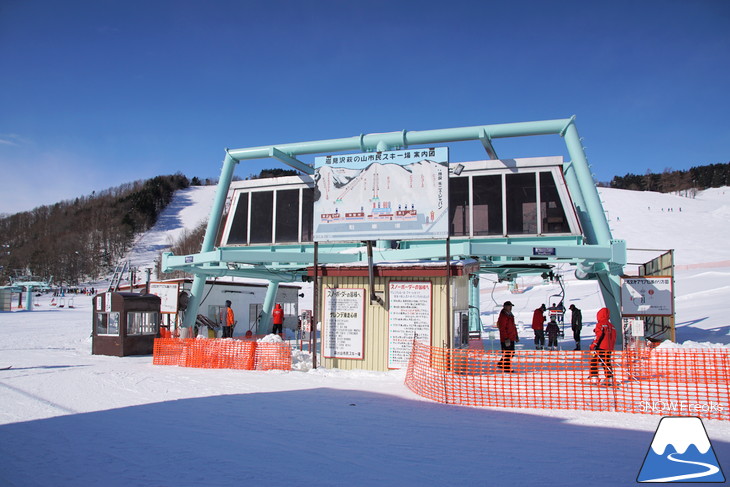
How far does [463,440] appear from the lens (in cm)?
656

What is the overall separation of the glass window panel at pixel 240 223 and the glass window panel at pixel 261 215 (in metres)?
0.32

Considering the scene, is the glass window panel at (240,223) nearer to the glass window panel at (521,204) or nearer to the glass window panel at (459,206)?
the glass window panel at (459,206)

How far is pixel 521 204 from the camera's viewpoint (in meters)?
17.6

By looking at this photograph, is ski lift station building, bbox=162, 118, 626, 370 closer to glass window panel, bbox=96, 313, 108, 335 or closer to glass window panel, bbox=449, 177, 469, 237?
glass window panel, bbox=449, 177, 469, 237

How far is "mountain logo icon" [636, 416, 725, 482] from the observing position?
5.04m

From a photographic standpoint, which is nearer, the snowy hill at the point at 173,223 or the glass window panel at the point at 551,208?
the glass window panel at the point at 551,208

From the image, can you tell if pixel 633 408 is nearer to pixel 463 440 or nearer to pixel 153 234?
pixel 463 440

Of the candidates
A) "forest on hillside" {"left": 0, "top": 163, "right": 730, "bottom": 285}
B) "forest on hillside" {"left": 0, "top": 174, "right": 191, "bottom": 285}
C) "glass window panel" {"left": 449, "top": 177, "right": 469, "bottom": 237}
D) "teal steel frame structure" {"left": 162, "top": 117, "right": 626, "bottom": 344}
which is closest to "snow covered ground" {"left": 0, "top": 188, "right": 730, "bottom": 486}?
"teal steel frame structure" {"left": 162, "top": 117, "right": 626, "bottom": 344}

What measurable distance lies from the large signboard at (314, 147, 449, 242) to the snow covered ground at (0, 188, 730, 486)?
3203mm

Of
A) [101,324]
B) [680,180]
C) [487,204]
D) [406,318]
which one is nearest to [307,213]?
[487,204]

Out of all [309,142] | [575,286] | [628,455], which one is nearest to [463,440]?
[628,455]

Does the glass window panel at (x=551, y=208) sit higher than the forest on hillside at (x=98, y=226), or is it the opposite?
the forest on hillside at (x=98, y=226)

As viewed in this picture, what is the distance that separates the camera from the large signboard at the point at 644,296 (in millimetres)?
15805

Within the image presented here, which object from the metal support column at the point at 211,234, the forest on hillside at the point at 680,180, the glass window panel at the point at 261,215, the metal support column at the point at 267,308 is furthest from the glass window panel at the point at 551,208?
the forest on hillside at the point at 680,180
